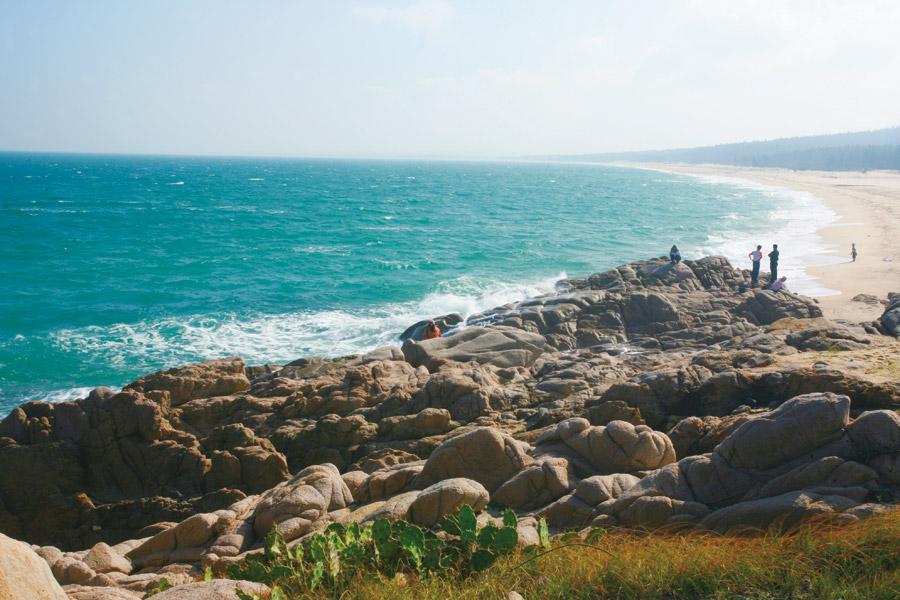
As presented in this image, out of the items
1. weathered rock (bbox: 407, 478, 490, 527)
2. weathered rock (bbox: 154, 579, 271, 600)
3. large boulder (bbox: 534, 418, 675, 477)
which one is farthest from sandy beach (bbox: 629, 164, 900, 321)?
weathered rock (bbox: 154, 579, 271, 600)

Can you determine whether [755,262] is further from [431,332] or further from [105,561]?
[105,561]

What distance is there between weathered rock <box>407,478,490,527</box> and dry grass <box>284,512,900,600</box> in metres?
1.72

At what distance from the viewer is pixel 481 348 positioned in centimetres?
1955

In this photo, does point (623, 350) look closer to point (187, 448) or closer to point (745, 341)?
point (745, 341)

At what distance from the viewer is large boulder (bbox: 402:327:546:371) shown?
18920mm

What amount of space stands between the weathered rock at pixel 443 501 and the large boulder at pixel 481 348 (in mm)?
10556

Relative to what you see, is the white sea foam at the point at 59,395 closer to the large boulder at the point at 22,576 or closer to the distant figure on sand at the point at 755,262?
the large boulder at the point at 22,576

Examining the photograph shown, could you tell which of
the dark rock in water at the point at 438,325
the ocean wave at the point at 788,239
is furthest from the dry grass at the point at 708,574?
the ocean wave at the point at 788,239

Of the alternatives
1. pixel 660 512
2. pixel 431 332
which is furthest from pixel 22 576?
pixel 431 332

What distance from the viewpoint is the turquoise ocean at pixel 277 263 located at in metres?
24.2

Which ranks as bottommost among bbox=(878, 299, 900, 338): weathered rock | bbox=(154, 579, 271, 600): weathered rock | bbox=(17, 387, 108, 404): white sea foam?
bbox=(17, 387, 108, 404): white sea foam

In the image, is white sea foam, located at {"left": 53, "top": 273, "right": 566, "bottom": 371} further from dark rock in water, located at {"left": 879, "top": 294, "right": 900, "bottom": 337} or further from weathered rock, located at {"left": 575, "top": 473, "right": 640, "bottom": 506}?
weathered rock, located at {"left": 575, "top": 473, "right": 640, "bottom": 506}

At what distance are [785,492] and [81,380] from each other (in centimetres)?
2326

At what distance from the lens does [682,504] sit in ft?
22.8
